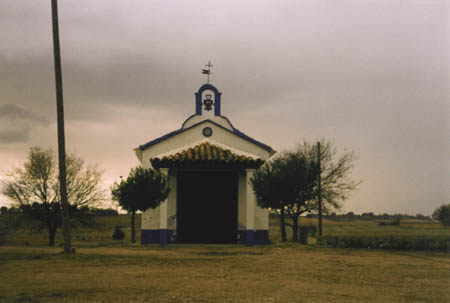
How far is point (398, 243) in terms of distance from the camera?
21500mm

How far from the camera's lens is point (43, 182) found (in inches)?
1404

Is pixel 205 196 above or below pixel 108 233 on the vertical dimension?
above

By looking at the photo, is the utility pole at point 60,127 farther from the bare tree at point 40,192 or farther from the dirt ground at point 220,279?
the bare tree at point 40,192

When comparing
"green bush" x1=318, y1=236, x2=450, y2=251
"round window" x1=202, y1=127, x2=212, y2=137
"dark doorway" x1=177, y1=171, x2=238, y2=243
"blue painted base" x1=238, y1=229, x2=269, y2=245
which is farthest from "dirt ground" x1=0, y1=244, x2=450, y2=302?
"round window" x1=202, y1=127, x2=212, y2=137

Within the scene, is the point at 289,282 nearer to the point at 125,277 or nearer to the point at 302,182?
the point at 125,277

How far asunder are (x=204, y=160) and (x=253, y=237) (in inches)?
177

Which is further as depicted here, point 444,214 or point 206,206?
point 444,214

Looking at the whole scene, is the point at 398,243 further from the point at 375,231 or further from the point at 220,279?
the point at 375,231

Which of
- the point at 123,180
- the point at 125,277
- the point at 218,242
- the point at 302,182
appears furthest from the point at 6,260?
the point at 302,182

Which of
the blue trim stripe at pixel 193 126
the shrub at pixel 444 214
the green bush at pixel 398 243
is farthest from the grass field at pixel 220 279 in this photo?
the shrub at pixel 444 214

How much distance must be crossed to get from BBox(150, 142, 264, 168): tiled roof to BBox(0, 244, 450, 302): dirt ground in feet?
23.0

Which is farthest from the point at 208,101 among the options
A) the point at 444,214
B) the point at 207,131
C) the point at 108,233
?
the point at 444,214

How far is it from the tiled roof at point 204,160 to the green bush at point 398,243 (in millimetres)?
6025

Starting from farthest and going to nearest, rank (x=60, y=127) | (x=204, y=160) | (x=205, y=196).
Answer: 1. (x=205, y=196)
2. (x=204, y=160)
3. (x=60, y=127)
